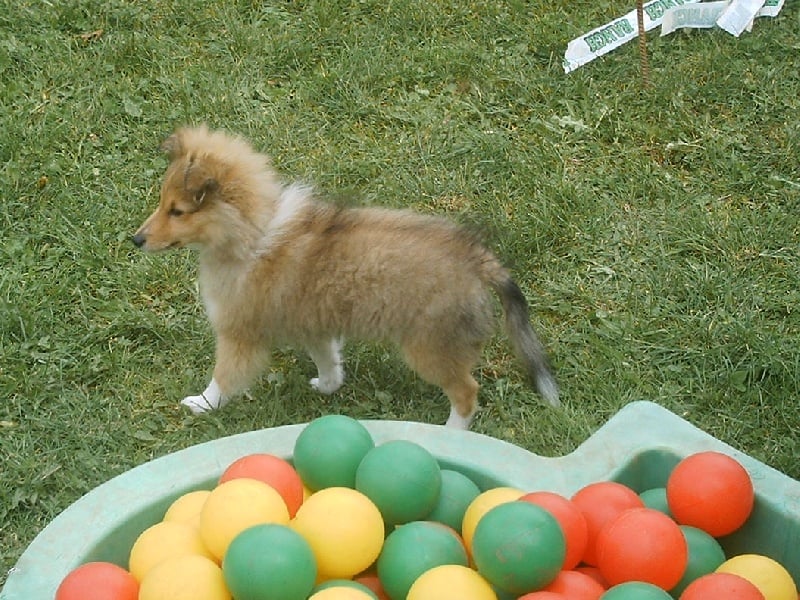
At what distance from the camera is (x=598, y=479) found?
112 inches

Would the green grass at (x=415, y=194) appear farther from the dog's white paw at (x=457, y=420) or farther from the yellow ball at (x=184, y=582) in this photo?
the yellow ball at (x=184, y=582)

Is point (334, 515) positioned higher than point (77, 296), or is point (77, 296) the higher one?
point (334, 515)

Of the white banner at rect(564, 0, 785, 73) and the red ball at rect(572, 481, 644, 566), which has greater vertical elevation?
the white banner at rect(564, 0, 785, 73)

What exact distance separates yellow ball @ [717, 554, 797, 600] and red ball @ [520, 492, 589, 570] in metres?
0.32

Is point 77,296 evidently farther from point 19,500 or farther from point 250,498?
point 250,498

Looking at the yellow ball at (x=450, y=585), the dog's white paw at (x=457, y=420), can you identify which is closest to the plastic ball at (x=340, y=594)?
the yellow ball at (x=450, y=585)

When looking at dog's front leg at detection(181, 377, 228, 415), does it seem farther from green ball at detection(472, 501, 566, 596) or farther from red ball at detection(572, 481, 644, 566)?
green ball at detection(472, 501, 566, 596)

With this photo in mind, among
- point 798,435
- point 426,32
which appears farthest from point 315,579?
point 426,32

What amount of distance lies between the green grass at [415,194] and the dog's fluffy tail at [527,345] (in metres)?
0.09

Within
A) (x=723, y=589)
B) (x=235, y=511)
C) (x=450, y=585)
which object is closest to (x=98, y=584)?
(x=235, y=511)

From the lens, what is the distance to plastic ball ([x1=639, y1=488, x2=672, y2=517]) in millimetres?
2787

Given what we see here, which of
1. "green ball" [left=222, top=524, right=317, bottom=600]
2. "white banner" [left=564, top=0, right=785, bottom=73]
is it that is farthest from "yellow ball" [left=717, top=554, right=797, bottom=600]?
"white banner" [left=564, top=0, right=785, bottom=73]

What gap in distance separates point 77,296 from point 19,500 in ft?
3.33

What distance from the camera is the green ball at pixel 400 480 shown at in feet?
8.41
